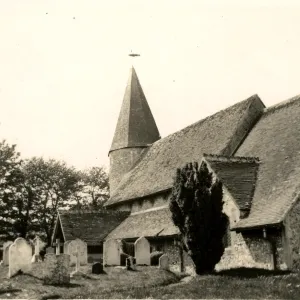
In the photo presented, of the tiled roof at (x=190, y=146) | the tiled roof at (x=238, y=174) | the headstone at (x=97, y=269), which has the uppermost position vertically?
the tiled roof at (x=190, y=146)

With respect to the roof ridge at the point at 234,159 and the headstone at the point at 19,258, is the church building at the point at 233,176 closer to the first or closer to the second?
the roof ridge at the point at 234,159

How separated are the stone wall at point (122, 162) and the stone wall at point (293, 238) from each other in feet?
68.9

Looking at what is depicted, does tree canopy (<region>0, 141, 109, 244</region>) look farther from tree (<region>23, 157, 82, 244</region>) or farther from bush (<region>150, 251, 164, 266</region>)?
bush (<region>150, 251, 164, 266</region>)

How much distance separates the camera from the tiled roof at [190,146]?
81.4ft

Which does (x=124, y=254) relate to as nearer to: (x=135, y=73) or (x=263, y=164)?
(x=263, y=164)

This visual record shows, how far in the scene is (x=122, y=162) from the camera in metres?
36.3

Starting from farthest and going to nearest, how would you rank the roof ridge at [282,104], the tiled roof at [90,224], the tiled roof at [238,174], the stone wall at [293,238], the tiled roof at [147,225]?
the tiled roof at [90,224] → the roof ridge at [282,104] → the tiled roof at [147,225] → the tiled roof at [238,174] → the stone wall at [293,238]

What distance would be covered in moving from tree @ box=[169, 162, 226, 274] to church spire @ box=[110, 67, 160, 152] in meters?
19.2

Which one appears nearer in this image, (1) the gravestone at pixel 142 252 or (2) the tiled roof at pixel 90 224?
(1) the gravestone at pixel 142 252

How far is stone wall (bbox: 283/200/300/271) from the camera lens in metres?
15.6

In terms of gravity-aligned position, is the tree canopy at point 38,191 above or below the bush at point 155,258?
above

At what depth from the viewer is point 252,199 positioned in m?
18.4

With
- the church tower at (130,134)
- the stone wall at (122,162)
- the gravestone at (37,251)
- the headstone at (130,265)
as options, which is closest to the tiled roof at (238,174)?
the headstone at (130,265)

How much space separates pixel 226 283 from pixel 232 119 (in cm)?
1433
